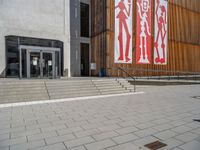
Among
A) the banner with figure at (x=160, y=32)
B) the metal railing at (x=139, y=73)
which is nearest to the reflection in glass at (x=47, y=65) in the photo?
the metal railing at (x=139, y=73)

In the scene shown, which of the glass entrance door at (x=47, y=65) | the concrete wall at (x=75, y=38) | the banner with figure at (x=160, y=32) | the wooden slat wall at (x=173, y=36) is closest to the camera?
the glass entrance door at (x=47, y=65)

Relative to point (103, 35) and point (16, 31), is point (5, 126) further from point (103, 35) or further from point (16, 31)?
point (103, 35)

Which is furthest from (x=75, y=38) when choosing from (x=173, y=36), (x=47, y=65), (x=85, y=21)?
(x=173, y=36)

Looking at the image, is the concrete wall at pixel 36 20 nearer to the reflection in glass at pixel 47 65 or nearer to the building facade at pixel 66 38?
the building facade at pixel 66 38

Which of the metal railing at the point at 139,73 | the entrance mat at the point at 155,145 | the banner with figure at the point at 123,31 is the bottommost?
the entrance mat at the point at 155,145

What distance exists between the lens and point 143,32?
1567cm

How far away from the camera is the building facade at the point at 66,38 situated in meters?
12.0

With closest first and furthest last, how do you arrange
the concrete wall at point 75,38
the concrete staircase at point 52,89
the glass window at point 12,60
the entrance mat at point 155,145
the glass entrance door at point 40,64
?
the entrance mat at point 155,145, the concrete staircase at point 52,89, the glass window at point 12,60, the glass entrance door at point 40,64, the concrete wall at point 75,38

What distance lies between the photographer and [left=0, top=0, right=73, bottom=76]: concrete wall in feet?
39.1

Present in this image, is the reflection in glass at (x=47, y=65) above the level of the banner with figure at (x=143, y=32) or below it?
below

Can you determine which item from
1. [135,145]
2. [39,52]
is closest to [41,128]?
[135,145]

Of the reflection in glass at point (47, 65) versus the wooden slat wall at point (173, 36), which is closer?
the reflection in glass at point (47, 65)

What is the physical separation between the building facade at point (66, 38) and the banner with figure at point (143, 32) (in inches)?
19.9

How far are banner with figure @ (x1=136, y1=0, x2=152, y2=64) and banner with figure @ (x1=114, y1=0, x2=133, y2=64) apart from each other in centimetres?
104
